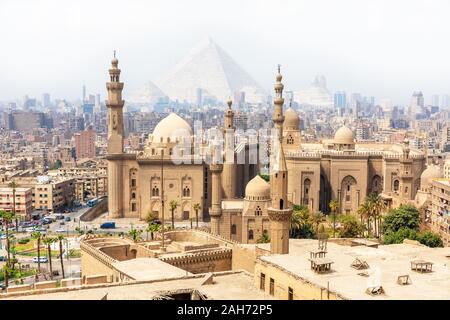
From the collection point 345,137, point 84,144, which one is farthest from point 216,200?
point 84,144

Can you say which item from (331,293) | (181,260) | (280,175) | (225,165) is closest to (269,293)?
(331,293)

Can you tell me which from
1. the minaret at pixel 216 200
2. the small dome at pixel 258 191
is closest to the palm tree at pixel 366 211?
the small dome at pixel 258 191

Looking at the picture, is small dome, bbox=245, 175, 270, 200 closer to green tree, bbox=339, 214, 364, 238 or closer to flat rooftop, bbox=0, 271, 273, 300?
green tree, bbox=339, 214, 364, 238

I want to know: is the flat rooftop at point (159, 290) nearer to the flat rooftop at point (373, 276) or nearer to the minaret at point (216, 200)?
the flat rooftop at point (373, 276)

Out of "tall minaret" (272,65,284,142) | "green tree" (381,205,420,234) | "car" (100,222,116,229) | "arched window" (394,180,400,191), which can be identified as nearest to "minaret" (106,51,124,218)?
"car" (100,222,116,229)

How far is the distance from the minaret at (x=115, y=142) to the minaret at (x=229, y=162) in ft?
26.7

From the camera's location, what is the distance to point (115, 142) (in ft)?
151

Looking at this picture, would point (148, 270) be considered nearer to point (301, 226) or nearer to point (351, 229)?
point (301, 226)

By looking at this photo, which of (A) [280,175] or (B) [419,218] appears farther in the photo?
(B) [419,218]

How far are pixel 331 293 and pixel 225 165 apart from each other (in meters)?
27.9

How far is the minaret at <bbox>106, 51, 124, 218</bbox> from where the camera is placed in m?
45.9

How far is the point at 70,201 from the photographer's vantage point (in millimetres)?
58969

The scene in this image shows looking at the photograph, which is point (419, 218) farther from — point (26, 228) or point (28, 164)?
point (28, 164)

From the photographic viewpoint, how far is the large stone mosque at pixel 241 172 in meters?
42.4
